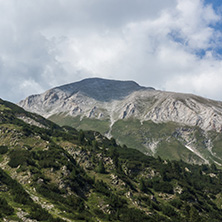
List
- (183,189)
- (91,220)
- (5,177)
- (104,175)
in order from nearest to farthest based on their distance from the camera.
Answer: (91,220) → (5,177) → (104,175) → (183,189)

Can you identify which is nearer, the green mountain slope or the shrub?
the green mountain slope

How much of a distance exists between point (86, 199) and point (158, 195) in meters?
44.0

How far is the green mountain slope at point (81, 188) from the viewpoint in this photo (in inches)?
2335

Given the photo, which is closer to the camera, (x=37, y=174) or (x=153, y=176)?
(x=37, y=174)

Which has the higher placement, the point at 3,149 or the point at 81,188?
the point at 3,149

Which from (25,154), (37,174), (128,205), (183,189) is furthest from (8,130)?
(183,189)

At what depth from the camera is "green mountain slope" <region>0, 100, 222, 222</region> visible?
59312mm

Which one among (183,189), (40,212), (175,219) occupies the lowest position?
(40,212)

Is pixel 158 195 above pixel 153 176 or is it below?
below

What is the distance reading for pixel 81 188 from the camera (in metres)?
82.9

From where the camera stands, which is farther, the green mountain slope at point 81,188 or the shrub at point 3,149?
the shrub at point 3,149

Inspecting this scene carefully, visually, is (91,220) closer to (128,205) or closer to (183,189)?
(128,205)

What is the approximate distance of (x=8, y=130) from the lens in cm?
11781

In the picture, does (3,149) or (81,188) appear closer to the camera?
(81,188)
